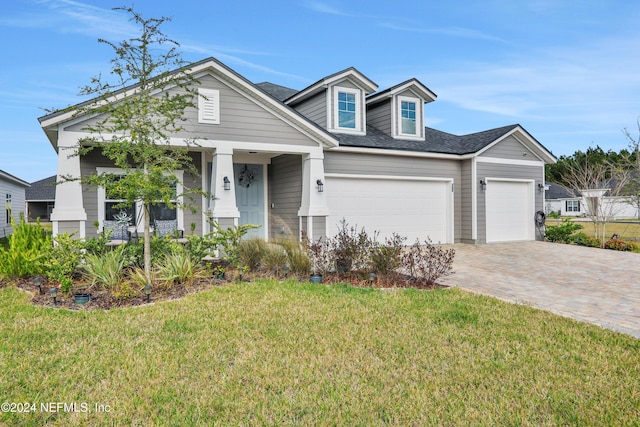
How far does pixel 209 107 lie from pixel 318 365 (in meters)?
8.12

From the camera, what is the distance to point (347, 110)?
13562mm

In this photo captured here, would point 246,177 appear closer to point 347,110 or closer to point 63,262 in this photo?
point 347,110

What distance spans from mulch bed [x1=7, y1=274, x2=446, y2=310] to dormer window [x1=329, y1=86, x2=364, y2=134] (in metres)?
7.00

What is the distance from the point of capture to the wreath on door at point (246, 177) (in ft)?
42.9

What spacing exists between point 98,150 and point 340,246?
7.50 meters

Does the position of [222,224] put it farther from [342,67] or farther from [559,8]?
[559,8]

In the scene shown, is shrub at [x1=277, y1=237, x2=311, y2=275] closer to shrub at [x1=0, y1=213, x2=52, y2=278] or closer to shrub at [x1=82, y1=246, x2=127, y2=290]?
shrub at [x1=82, y1=246, x2=127, y2=290]

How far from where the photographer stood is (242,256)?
26.6ft

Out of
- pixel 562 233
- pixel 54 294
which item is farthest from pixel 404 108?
pixel 54 294

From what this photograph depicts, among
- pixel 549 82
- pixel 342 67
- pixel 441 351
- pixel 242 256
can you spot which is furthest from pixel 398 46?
pixel 441 351

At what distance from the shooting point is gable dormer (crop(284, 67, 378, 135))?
43.2 ft

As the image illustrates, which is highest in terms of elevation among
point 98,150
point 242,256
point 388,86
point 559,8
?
point 559,8

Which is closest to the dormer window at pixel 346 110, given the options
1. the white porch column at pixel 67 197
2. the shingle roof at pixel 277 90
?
the shingle roof at pixel 277 90

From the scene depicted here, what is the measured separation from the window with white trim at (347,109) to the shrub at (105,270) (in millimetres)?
8314
